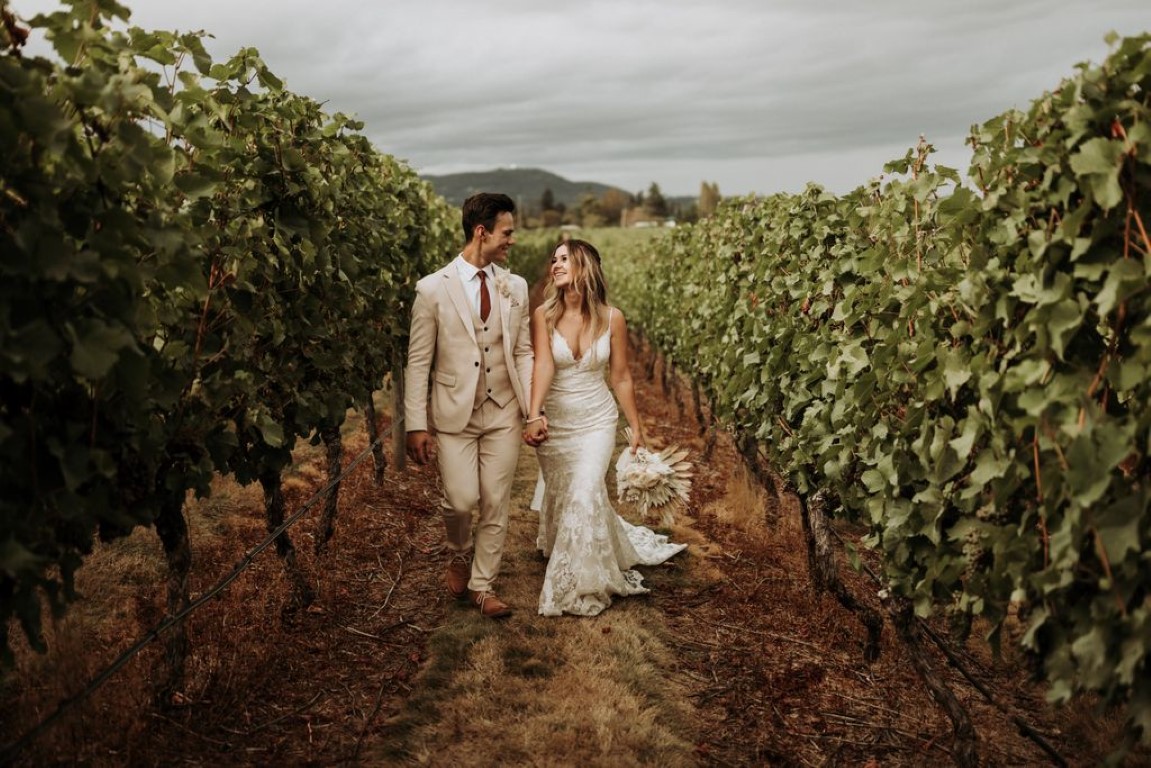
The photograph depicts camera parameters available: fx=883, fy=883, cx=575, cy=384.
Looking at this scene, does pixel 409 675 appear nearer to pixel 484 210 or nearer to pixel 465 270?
pixel 465 270

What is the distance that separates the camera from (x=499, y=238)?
205 inches

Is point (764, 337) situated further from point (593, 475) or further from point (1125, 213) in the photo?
point (1125, 213)

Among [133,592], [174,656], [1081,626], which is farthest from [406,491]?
[1081,626]

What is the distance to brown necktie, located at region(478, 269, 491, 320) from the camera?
5301 millimetres

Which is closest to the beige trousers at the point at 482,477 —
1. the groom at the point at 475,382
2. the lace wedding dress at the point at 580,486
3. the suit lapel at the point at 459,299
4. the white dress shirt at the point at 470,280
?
the groom at the point at 475,382

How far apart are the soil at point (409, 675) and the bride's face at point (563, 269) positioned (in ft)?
7.17

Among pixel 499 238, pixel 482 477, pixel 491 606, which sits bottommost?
pixel 491 606

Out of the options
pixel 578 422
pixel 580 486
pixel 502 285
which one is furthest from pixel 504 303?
pixel 580 486

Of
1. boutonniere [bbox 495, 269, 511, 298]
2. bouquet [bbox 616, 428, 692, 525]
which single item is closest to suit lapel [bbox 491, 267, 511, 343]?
boutonniere [bbox 495, 269, 511, 298]

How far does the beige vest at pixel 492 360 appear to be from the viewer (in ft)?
17.3

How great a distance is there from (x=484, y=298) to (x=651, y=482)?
5.19 feet

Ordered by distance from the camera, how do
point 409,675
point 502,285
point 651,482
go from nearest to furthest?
point 409,675
point 502,285
point 651,482

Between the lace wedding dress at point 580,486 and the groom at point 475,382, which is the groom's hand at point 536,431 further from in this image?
the lace wedding dress at point 580,486

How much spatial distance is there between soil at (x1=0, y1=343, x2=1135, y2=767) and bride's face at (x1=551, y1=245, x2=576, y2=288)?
219 centimetres
